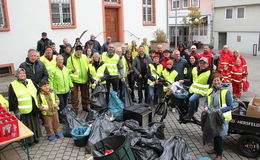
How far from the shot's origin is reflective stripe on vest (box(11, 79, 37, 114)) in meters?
5.01

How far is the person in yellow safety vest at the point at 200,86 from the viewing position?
18.4 feet

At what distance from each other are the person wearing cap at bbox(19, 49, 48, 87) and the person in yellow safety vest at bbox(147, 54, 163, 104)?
3145 millimetres

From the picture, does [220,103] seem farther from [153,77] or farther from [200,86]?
[153,77]

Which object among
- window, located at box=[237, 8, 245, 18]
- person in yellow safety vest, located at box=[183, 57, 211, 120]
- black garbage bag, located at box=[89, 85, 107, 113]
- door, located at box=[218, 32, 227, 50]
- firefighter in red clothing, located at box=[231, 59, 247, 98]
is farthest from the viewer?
door, located at box=[218, 32, 227, 50]

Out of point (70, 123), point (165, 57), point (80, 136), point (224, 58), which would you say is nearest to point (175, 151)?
point (80, 136)

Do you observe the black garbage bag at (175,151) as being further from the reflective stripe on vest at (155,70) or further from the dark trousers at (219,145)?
the reflective stripe on vest at (155,70)

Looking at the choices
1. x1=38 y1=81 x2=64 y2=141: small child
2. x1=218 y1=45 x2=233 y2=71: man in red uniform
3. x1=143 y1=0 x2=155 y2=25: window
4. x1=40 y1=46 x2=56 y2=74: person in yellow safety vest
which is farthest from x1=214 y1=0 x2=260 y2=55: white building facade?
x1=38 y1=81 x2=64 y2=141: small child

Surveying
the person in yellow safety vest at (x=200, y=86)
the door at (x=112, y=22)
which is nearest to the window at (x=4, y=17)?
the door at (x=112, y=22)

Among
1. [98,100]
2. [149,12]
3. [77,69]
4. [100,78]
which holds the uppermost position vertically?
[149,12]

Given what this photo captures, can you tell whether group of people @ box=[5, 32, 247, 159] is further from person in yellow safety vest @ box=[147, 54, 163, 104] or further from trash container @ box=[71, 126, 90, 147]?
trash container @ box=[71, 126, 90, 147]

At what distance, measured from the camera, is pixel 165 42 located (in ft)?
52.6

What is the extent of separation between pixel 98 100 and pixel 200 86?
9.08 feet

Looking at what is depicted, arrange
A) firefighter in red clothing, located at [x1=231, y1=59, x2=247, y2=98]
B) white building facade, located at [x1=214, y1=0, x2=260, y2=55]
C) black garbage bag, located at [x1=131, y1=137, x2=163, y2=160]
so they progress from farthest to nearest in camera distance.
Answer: white building facade, located at [x1=214, y1=0, x2=260, y2=55] < firefighter in red clothing, located at [x1=231, y1=59, x2=247, y2=98] < black garbage bag, located at [x1=131, y1=137, x2=163, y2=160]

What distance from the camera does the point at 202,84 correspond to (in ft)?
18.6
